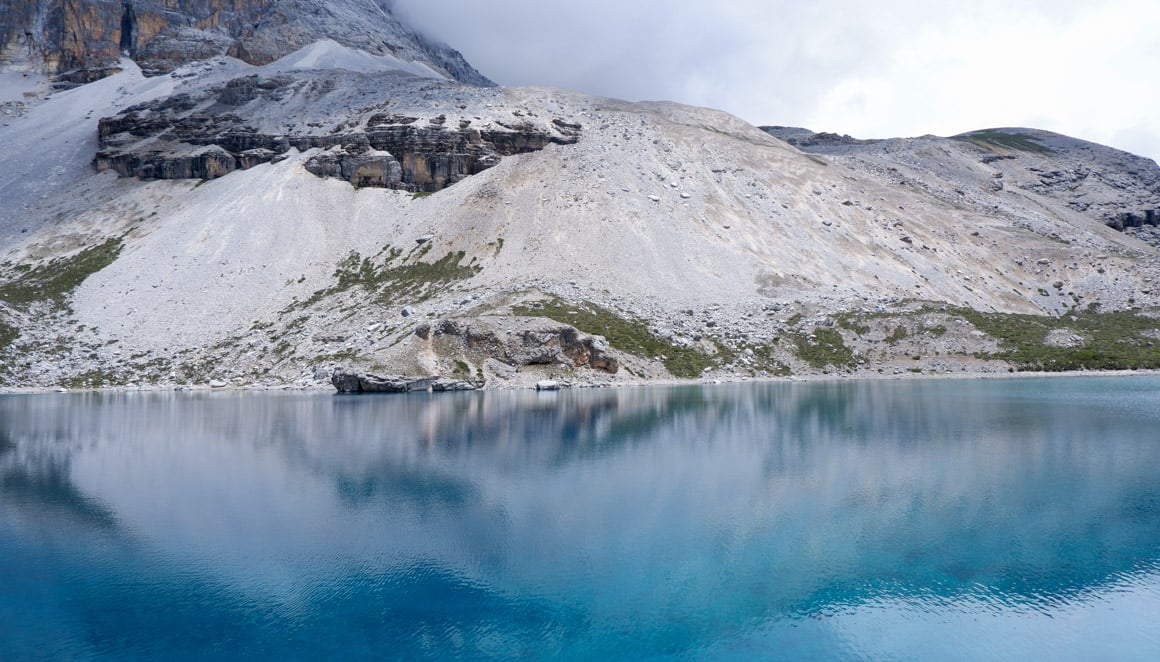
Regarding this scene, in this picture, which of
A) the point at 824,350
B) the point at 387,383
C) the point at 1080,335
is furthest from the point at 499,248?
the point at 1080,335

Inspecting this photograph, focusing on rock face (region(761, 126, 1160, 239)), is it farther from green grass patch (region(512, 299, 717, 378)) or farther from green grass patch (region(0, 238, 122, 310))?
green grass patch (region(0, 238, 122, 310))

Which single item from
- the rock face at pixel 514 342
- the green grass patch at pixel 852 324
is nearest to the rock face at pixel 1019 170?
the green grass patch at pixel 852 324

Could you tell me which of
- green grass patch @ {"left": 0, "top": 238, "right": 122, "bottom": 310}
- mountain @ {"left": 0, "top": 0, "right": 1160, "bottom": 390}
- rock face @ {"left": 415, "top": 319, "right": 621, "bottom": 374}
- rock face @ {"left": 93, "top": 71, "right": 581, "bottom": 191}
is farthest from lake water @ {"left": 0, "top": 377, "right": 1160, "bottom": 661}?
rock face @ {"left": 93, "top": 71, "right": 581, "bottom": 191}

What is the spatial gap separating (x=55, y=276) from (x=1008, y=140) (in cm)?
19911

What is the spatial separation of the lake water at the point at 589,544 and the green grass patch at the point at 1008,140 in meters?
165

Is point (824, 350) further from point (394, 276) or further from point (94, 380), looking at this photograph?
point (94, 380)

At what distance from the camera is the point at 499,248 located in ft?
309

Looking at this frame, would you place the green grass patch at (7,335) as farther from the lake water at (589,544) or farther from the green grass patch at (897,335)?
the green grass patch at (897,335)

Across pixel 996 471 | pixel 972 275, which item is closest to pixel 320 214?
pixel 972 275

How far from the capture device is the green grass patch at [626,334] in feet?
240

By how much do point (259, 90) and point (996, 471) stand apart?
141 metres

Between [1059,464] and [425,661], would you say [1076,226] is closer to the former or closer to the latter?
[1059,464]

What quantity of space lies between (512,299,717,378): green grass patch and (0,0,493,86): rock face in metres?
123

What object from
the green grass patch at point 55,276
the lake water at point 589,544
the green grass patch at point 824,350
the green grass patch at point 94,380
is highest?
the green grass patch at point 55,276
